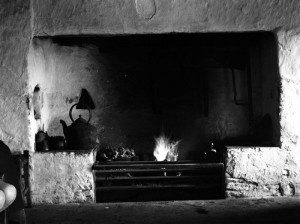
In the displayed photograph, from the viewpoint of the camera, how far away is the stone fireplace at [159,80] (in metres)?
4.71

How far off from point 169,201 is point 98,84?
6.99ft

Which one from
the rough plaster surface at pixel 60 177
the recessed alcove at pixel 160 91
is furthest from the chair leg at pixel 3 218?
the recessed alcove at pixel 160 91

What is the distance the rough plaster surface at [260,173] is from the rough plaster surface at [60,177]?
1.77 meters

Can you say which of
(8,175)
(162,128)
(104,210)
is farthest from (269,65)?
(8,175)

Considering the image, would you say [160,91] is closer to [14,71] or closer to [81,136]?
[81,136]

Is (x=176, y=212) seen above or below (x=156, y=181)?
below

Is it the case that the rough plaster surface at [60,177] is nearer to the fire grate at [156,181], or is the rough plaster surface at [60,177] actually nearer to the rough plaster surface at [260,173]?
the fire grate at [156,181]

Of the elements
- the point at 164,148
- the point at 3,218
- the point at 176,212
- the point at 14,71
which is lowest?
the point at 176,212

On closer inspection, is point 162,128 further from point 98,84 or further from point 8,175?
point 8,175

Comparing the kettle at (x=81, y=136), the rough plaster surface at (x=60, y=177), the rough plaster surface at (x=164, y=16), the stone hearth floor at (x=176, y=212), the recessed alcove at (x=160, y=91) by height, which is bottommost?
the stone hearth floor at (x=176, y=212)

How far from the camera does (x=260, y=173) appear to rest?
4.90 m

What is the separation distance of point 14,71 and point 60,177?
1396 millimetres

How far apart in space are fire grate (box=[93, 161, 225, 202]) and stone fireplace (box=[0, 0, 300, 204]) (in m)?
0.23

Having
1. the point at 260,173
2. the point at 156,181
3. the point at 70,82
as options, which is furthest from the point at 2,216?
the point at 260,173
